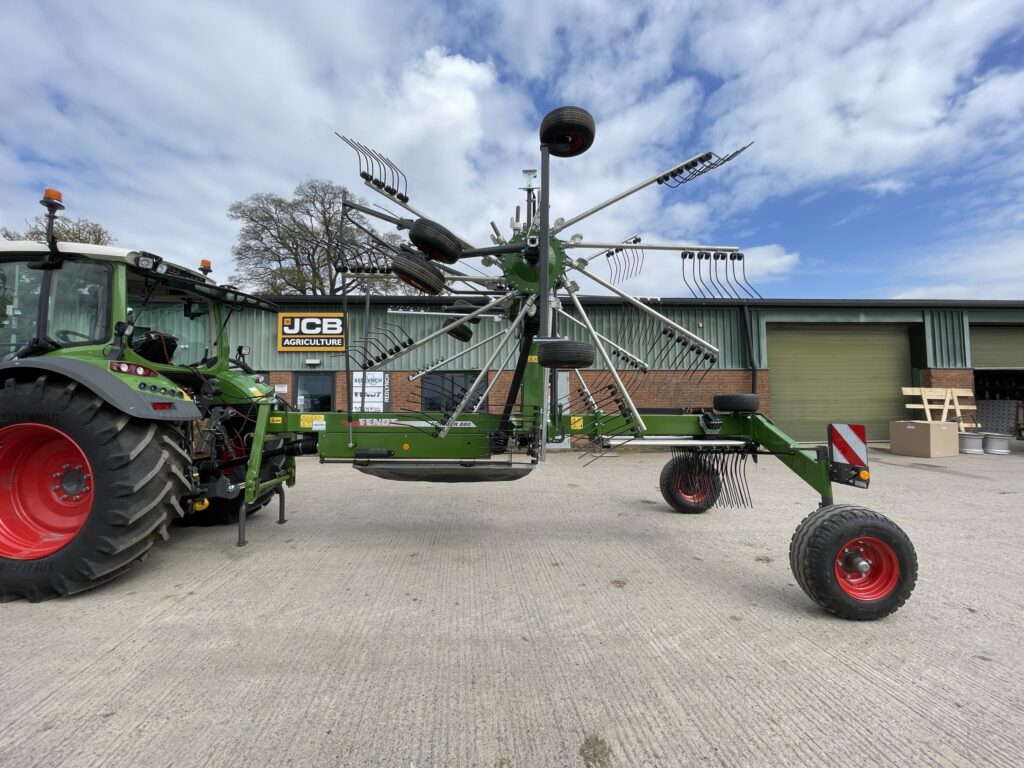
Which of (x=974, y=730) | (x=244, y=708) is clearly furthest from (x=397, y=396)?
(x=974, y=730)

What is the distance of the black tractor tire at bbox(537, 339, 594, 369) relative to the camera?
3029mm

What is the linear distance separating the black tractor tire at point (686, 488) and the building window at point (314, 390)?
8406 millimetres

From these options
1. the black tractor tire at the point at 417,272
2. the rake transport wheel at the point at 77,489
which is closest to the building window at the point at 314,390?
the rake transport wheel at the point at 77,489

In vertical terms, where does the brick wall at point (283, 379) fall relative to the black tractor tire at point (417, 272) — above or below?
below

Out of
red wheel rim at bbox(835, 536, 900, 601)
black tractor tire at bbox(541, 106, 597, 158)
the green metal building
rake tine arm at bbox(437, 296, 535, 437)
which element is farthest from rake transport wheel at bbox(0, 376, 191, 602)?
the green metal building

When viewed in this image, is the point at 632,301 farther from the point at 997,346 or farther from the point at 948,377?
the point at 997,346

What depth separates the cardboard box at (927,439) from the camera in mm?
10727

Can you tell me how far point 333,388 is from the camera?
1124 cm

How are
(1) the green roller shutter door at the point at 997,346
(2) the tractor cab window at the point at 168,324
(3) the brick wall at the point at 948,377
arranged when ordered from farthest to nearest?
(1) the green roller shutter door at the point at 997,346, (3) the brick wall at the point at 948,377, (2) the tractor cab window at the point at 168,324

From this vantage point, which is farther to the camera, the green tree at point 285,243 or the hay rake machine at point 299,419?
the green tree at point 285,243

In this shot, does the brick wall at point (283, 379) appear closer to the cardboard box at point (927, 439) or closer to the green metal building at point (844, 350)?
the green metal building at point (844, 350)

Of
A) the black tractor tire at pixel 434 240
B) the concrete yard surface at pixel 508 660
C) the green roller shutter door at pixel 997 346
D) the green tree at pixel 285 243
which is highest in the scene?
the green tree at pixel 285 243

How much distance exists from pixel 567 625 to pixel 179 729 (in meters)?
1.79

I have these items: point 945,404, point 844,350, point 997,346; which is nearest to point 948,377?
point 945,404
